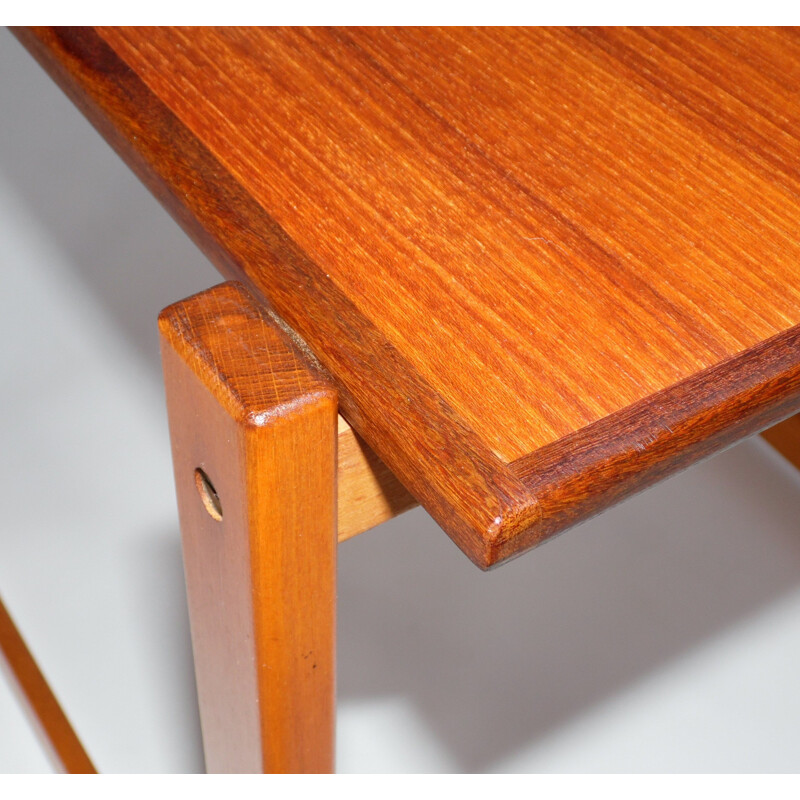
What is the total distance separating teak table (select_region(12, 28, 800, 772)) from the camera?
39 cm

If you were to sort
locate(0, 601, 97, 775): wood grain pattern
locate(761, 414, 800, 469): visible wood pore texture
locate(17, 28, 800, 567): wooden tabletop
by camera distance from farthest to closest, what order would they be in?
1. locate(761, 414, 800, 469): visible wood pore texture
2. locate(0, 601, 97, 775): wood grain pattern
3. locate(17, 28, 800, 567): wooden tabletop

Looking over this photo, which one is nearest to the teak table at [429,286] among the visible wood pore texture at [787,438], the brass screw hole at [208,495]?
the brass screw hole at [208,495]

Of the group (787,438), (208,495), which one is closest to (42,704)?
(208,495)

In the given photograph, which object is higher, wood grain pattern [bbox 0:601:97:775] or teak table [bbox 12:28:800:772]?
teak table [bbox 12:28:800:772]

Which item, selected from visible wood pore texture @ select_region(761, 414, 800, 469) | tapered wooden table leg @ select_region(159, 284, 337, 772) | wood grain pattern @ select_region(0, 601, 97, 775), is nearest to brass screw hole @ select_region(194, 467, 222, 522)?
tapered wooden table leg @ select_region(159, 284, 337, 772)

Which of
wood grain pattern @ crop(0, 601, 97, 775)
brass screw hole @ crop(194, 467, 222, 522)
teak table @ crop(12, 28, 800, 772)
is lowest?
wood grain pattern @ crop(0, 601, 97, 775)

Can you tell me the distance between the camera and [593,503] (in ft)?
1.23

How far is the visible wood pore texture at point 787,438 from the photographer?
93 centimetres

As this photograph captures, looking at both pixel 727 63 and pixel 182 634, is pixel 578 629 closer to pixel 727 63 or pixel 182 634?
pixel 182 634

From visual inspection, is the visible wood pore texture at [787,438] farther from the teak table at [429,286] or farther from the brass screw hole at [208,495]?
the brass screw hole at [208,495]

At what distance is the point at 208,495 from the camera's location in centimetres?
45

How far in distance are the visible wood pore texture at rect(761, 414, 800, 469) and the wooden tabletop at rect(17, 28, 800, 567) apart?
1.41ft

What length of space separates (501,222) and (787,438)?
0.56m

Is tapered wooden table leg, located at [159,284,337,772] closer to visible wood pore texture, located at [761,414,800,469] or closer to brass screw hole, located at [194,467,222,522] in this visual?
brass screw hole, located at [194,467,222,522]
